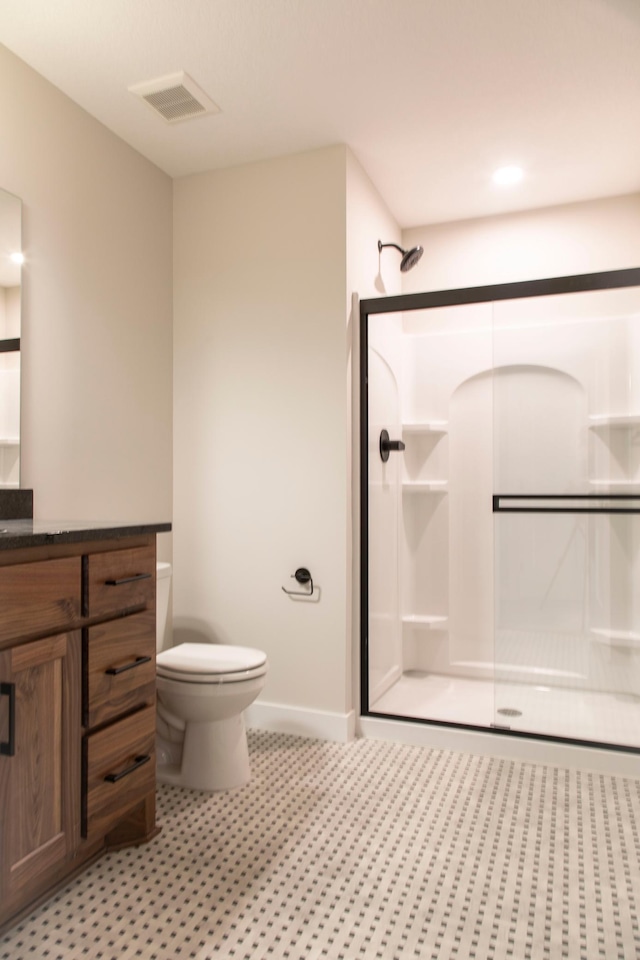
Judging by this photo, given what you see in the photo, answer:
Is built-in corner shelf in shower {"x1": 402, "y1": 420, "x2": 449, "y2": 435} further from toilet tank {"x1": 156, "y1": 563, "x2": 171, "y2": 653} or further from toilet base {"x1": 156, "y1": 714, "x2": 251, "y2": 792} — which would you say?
toilet base {"x1": 156, "y1": 714, "x2": 251, "y2": 792}

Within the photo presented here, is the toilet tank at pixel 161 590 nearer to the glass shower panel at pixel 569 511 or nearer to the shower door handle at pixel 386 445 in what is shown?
the shower door handle at pixel 386 445

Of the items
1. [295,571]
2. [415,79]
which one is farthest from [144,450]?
[415,79]

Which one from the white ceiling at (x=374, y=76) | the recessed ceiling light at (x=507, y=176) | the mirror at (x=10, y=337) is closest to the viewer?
the white ceiling at (x=374, y=76)

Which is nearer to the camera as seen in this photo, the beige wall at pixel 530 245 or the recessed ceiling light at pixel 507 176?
the recessed ceiling light at pixel 507 176

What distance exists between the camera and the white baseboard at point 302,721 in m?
2.66

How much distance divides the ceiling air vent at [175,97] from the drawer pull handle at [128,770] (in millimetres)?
2268

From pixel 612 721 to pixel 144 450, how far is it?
87.1 inches

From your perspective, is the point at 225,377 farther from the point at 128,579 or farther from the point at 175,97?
the point at 128,579

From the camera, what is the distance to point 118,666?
169 cm

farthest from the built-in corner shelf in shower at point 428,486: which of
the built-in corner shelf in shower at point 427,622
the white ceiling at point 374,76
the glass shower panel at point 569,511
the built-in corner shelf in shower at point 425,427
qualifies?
the white ceiling at point 374,76

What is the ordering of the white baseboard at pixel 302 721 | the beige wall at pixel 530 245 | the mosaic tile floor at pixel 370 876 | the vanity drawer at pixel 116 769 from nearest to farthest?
the mosaic tile floor at pixel 370 876 → the vanity drawer at pixel 116 769 → the white baseboard at pixel 302 721 → the beige wall at pixel 530 245

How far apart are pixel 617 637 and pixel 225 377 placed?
6.49ft

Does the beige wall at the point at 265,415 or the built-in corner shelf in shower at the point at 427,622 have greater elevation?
the beige wall at the point at 265,415

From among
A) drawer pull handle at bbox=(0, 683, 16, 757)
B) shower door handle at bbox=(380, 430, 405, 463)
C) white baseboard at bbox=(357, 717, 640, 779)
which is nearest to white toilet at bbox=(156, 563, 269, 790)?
white baseboard at bbox=(357, 717, 640, 779)
